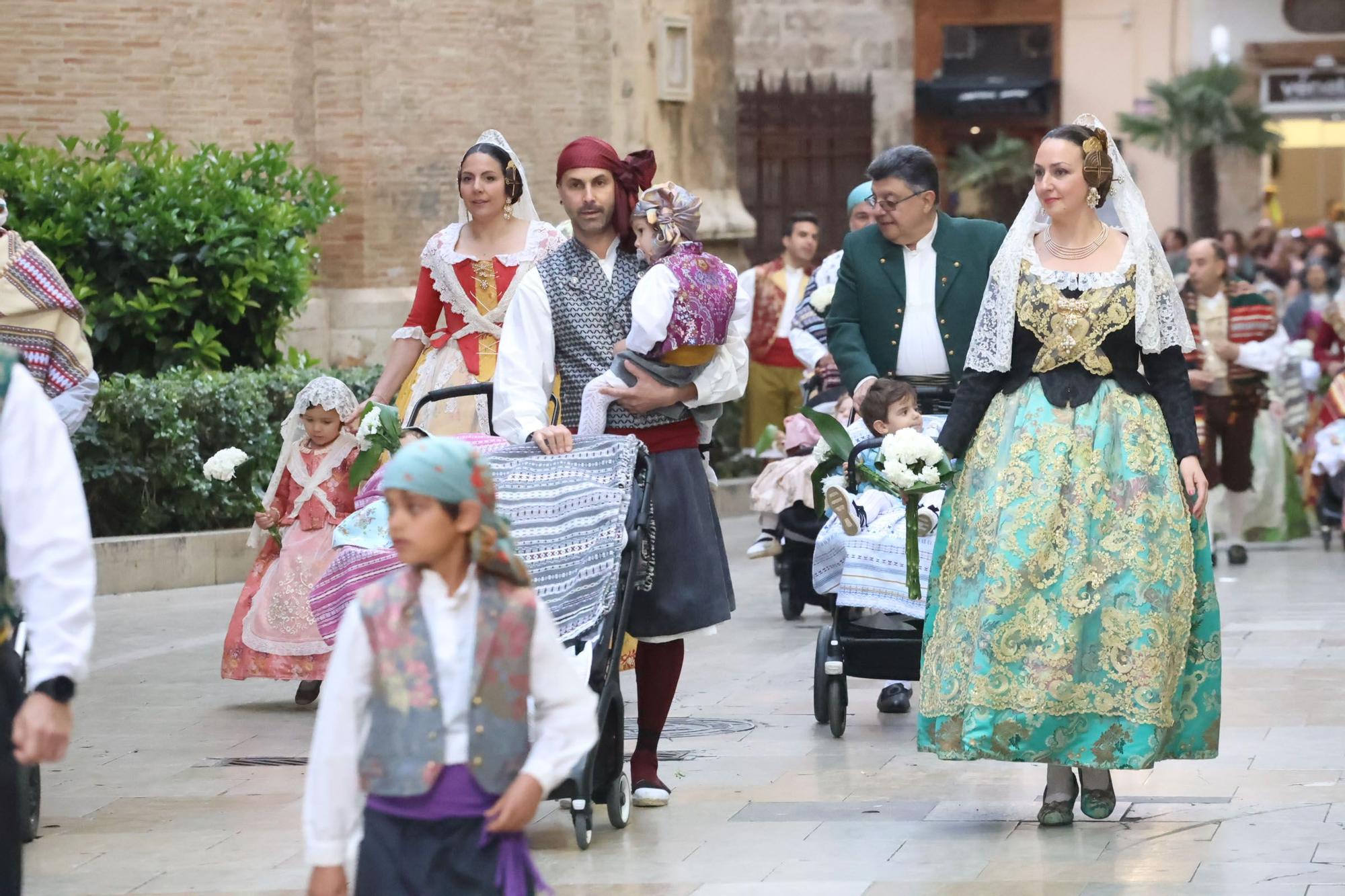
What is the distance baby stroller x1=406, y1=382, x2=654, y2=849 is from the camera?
6.55 meters

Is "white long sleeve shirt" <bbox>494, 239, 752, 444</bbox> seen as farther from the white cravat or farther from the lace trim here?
the lace trim

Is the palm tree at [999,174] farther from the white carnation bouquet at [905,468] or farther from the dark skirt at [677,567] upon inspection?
the dark skirt at [677,567]

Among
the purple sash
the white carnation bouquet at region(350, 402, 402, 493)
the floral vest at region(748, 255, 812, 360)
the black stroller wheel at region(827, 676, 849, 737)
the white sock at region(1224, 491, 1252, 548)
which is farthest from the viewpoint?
the floral vest at region(748, 255, 812, 360)

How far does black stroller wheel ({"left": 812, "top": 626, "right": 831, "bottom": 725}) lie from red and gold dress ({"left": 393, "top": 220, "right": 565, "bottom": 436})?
4.84 feet

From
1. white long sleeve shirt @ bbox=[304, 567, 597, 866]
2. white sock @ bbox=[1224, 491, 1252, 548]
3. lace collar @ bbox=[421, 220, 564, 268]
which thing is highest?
lace collar @ bbox=[421, 220, 564, 268]

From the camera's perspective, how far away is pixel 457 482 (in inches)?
164

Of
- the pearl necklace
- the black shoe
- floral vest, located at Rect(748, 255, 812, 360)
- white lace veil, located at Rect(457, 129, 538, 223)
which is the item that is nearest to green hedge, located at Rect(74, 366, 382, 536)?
white lace veil, located at Rect(457, 129, 538, 223)

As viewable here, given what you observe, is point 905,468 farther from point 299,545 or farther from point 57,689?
point 299,545

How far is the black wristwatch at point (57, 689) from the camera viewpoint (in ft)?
14.0

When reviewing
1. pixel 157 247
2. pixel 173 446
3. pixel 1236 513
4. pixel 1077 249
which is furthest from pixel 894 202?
pixel 1236 513

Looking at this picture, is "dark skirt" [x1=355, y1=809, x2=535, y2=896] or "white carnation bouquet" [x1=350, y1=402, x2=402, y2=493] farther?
"white carnation bouquet" [x1=350, y1=402, x2=402, y2=493]

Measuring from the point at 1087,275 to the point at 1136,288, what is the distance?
143 mm

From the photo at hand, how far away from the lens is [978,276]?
8039 millimetres

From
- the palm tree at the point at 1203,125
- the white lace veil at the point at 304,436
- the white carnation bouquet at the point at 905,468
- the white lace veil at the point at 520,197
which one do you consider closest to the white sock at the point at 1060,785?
the white carnation bouquet at the point at 905,468
